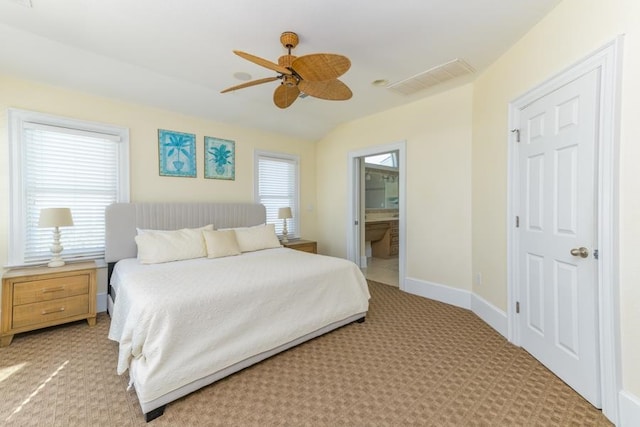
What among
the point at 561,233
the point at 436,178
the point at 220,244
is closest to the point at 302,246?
the point at 220,244

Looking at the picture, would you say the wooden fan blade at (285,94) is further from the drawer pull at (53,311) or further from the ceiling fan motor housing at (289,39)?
the drawer pull at (53,311)

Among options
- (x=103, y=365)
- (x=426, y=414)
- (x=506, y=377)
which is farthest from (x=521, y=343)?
(x=103, y=365)

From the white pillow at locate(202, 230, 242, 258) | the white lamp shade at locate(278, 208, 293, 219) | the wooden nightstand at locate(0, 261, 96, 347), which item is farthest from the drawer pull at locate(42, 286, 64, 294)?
the white lamp shade at locate(278, 208, 293, 219)

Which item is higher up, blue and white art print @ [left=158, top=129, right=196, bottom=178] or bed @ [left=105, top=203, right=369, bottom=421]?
blue and white art print @ [left=158, top=129, right=196, bottom=178]

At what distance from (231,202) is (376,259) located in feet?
11.5

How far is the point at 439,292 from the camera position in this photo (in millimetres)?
3570

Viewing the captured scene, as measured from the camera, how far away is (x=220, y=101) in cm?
369

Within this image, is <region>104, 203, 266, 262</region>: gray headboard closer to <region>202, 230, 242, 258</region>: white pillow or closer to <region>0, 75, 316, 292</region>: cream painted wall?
<region>0, 75, 316, 292</region>: cream painted wall

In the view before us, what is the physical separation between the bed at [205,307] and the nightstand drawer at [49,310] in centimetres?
26

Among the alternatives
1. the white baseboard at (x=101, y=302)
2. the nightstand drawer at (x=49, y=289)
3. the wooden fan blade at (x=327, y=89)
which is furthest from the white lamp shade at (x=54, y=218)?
the wooden fan blade at (x=327, y=89)

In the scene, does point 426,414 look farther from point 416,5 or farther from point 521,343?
point 416,5

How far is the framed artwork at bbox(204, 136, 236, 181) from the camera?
13.2ft

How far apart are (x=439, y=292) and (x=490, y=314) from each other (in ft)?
2.55

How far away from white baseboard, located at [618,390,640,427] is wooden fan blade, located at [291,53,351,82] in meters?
2.43
